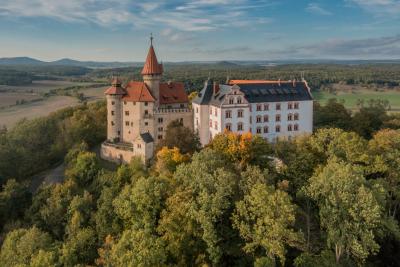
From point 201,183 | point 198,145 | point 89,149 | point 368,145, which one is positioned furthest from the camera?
point 89,149

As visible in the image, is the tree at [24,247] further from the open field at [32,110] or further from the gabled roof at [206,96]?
the open field at [32,110]

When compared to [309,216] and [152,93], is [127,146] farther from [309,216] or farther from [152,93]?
[309,216]

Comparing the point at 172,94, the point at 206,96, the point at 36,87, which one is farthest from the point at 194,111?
the point at 36,87

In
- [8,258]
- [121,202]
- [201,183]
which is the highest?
[201,183]

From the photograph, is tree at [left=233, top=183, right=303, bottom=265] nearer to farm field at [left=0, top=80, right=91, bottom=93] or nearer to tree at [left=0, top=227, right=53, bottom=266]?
tree at [left=0, top=227, right=53, bottom=266]

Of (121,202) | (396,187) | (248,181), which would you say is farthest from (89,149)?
(396,187)

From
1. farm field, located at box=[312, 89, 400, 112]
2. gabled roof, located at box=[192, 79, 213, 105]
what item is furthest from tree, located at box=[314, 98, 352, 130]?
farm field, located at box=[312, 89, 400, 112]
